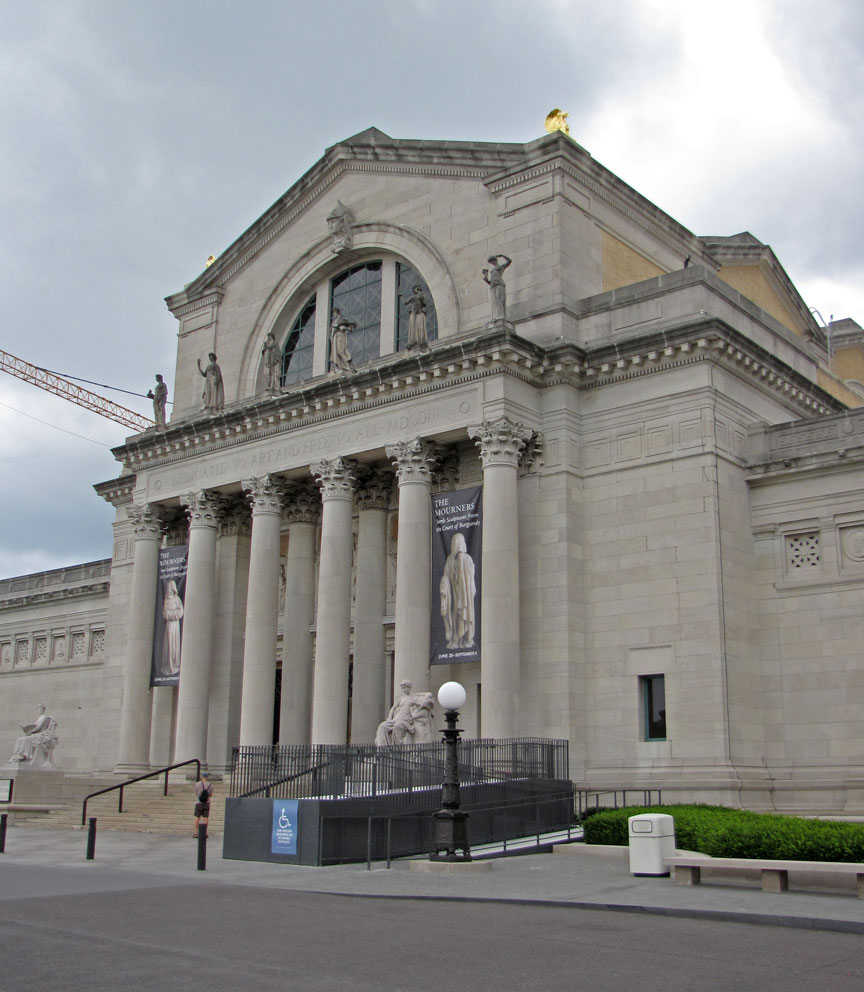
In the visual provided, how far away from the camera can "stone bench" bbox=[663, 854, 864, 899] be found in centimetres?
1594

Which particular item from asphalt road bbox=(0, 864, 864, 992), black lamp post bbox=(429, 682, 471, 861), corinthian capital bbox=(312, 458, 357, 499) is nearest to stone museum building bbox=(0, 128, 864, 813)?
corinthian capital bbox=(312, 458, 357, 499)

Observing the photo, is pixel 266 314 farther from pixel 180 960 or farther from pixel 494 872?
pixel 180 960

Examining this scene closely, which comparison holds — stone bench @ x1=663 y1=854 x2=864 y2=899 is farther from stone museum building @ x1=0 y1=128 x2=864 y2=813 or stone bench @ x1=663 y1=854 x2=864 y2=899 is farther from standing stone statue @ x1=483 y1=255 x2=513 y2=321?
standing stone statue @ x1=483 y1=255 x2=513 y2=321

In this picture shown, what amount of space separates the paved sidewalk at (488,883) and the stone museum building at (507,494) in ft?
26.6

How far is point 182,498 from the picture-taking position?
38625 mm

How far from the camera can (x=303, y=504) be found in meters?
37.2

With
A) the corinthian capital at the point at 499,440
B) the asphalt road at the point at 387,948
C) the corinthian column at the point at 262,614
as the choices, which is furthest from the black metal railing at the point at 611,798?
the asphalt road at the point at 387,948

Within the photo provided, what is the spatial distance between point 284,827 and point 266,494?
15614 mm

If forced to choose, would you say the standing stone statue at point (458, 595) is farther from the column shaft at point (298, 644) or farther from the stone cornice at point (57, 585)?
the stone cornice at point (57, 585)

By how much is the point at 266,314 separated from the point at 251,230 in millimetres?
3374

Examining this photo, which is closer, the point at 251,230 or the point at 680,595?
the point at 680,595

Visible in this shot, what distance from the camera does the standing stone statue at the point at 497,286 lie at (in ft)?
102

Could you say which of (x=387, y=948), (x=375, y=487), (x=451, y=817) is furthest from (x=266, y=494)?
(x=387, y=948)

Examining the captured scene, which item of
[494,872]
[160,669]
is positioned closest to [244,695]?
[160,669]
